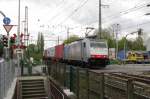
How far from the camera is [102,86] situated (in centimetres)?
1383

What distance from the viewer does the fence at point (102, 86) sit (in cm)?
987

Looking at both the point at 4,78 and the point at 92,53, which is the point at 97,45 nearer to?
the point at 92,53

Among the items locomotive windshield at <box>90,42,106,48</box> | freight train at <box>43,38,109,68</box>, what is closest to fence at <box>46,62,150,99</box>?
freight train at <box>43,38,109,68</box>

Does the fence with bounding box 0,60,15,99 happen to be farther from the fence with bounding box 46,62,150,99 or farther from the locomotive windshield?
the locomotive windshield

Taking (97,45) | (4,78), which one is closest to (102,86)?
(4,78)

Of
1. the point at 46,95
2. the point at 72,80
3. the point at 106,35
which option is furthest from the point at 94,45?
the point at 106,35

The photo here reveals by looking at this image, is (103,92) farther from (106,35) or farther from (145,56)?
(106,35)

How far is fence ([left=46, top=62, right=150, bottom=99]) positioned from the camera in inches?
389

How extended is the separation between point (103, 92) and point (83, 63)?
27539 mm

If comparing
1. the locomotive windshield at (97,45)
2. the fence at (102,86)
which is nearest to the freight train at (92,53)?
the locomotive windshield at (97,45)

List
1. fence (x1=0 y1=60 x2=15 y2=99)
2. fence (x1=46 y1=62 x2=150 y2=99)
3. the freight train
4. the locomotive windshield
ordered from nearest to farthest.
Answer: fence (x1=46 y1=62 x2=150 y2=99) → fence (x1=0 y1=60 x2=15 y2=99) → the freight train → the locomotive windshield

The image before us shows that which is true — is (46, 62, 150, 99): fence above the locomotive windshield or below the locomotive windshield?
below

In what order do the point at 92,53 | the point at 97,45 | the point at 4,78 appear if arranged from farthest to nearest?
the point at 97,45 < the point at 92,53 < the point at 4,78

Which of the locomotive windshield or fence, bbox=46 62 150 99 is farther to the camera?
the locomotive windshield
